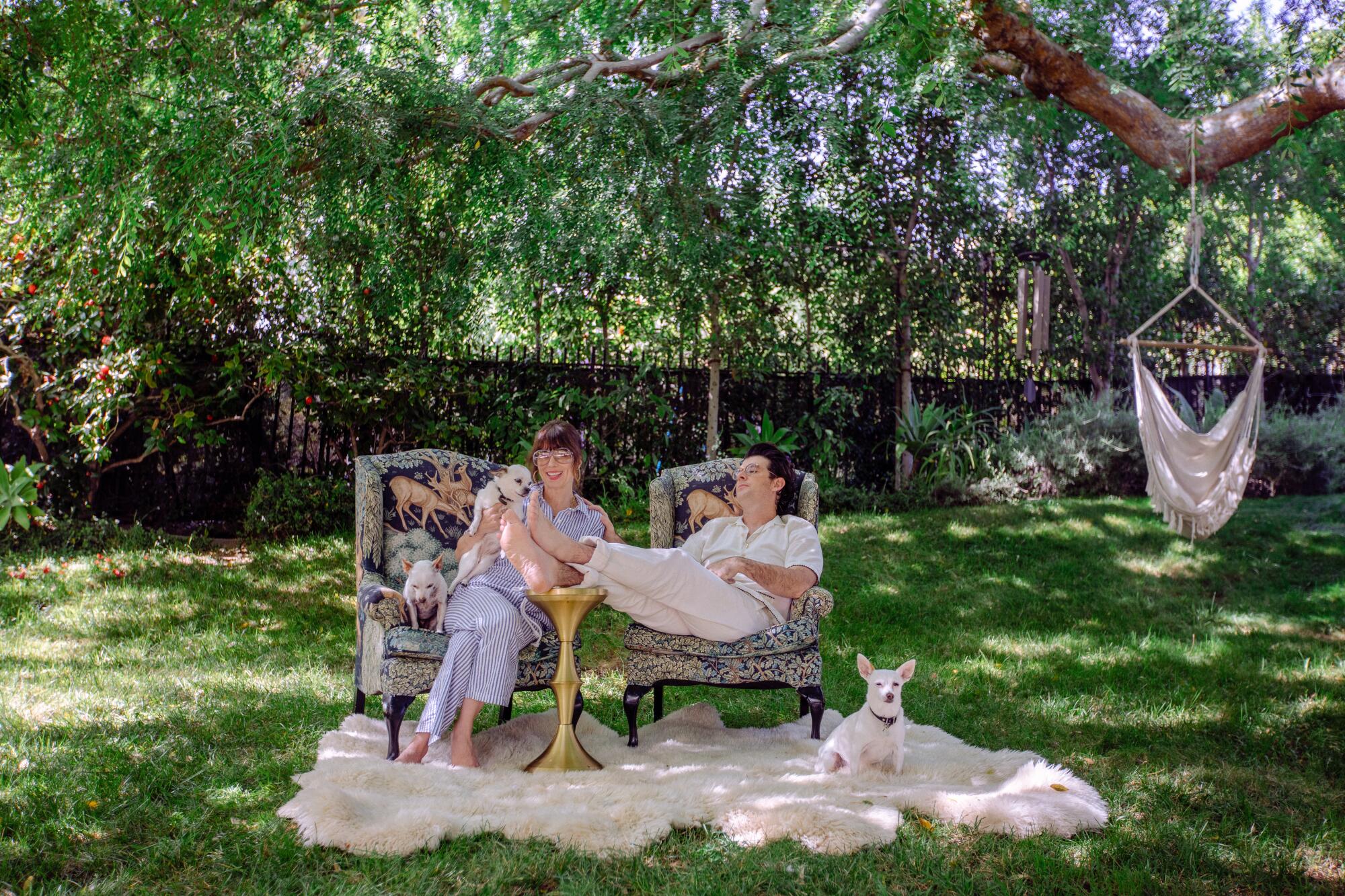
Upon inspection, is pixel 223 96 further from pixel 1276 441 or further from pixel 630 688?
pixel 1276 441

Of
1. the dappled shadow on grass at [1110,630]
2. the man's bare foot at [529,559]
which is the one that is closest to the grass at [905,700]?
the dappled shadow on grass at [1110,630]

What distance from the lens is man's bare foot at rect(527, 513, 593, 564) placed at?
3133mm

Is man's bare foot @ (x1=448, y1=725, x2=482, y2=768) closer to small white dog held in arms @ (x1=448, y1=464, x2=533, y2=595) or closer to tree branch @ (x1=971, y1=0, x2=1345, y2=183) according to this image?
small white dog held in arms @ (x1=448, y1=464, x2=533, y2=595)

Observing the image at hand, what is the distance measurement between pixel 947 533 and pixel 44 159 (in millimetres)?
5742

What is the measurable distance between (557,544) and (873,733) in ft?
3.71

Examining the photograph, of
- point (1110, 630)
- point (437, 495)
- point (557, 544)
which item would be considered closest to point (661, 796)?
point (557, 544)

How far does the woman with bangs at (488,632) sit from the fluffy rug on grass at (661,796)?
133 millimetres

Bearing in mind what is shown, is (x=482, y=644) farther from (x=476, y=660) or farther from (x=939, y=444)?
(x=939, y=444)

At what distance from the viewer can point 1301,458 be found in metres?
8.30

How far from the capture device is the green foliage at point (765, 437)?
761 cm

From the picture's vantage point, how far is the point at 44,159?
16.8ft

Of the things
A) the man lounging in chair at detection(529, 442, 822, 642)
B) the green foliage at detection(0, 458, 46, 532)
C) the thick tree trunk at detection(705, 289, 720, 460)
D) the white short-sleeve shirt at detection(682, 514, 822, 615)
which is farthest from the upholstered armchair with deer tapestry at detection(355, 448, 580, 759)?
the thick tree trunk at detection(705, 289, 720, 460)

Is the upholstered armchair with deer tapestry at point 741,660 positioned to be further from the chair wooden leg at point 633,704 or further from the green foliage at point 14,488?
the green foliage at point 14,488

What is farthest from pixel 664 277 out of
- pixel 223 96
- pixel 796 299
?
pixel 223 96
